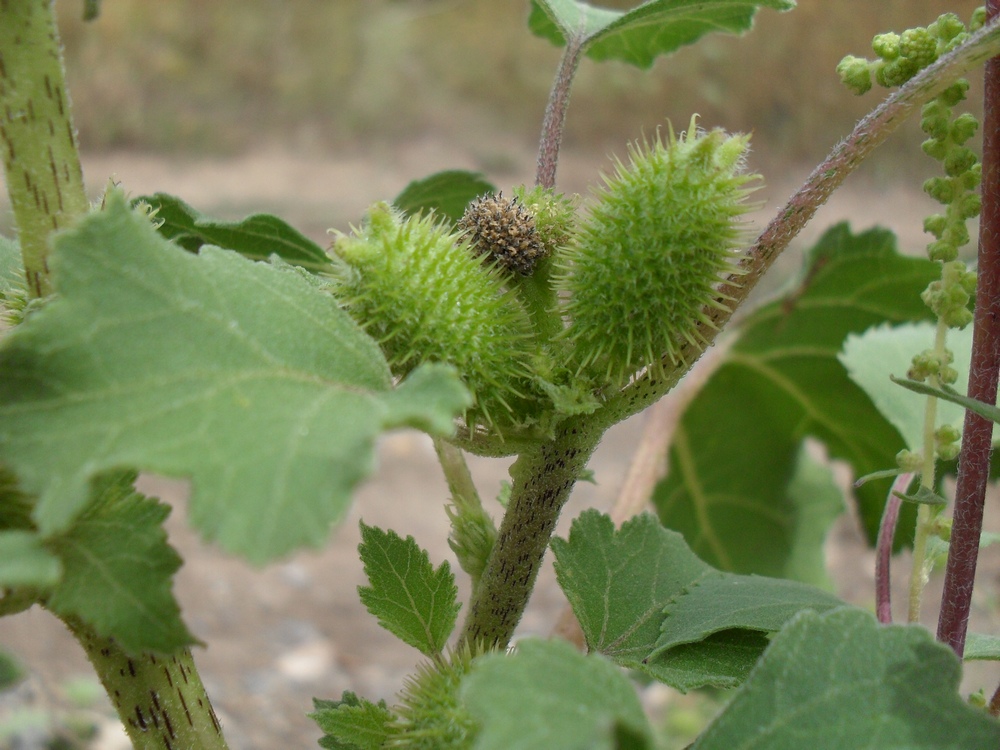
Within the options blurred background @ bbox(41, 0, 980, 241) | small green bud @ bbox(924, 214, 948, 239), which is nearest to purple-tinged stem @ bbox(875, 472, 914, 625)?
small green bud @ bbox(924, 214, 948, 239)

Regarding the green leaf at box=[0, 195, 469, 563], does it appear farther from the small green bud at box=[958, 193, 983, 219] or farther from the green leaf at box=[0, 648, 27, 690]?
the small green bud at box=[958, 193, 983, 219]

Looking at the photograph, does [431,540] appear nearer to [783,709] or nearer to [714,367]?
[714,367]

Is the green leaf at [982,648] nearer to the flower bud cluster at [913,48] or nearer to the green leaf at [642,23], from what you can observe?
the flower bud cluster at [913,48]

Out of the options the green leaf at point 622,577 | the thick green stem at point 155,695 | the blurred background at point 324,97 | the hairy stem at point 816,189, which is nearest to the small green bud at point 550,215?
the hairy stem at point 816,189

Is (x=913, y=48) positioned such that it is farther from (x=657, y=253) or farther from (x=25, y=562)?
(x=25, y=562)

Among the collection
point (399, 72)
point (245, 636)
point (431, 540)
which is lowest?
point (245, 636)

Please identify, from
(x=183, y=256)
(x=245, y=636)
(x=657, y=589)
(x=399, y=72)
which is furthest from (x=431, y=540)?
(x=399, y=72)
